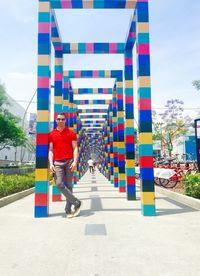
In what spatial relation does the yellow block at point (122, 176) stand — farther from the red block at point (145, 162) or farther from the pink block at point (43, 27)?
the pink block at point (43, 27)

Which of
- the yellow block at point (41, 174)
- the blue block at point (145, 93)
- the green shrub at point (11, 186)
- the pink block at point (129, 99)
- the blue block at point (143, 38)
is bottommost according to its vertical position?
the green shrub at point (11, 186)

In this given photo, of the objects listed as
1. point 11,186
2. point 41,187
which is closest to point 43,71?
point 41,187

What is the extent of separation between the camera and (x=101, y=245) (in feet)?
11.2

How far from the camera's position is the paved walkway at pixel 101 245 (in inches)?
105

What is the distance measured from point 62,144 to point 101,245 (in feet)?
8.27

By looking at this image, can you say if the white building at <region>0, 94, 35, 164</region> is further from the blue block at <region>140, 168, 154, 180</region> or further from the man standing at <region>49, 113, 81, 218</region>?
the blue block at <region>140, 168, 154, 180</region>

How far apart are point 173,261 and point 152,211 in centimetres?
264

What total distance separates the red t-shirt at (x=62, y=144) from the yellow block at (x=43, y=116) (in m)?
0.53

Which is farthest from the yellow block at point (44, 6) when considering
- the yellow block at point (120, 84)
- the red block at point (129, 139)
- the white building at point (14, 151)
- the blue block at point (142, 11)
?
the white building at point (14, 151)

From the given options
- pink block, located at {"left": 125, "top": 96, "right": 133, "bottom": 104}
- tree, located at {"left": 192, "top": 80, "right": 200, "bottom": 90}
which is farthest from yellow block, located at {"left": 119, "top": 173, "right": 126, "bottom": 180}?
tree, located at {"left": 192, "top": 80, "right": 200, "bottom": 90}

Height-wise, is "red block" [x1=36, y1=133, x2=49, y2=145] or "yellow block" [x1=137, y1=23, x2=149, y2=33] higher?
"yellow block" [x1=137, y1=23, x2=149, y2=33]

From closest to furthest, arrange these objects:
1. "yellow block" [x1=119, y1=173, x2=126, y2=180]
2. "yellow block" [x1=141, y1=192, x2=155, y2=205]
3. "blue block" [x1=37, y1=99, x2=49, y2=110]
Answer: "yellow block" [x1=141, y1=192, x2=155, y2=205], "blue block" [x1=37, y1=99, x2=49, y2=110], "yellow block" [x1=119, y1=173, x2=126, y2=180]

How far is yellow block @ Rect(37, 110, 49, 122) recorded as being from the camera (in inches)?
234

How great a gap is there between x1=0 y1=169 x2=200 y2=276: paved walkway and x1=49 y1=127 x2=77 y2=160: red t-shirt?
4.02 ft
